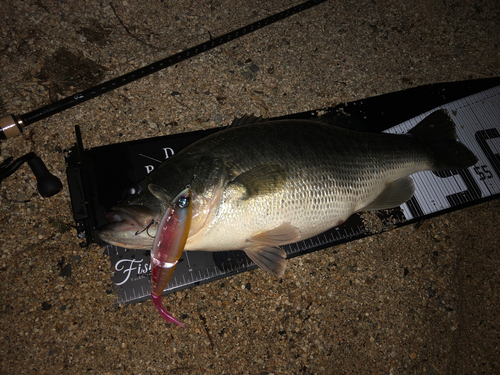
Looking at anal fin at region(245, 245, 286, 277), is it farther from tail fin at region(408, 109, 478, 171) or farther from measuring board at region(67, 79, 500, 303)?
tail fin at region(408, 109, 478, 171)

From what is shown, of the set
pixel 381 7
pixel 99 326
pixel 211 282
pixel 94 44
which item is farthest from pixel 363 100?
pixel 99 326

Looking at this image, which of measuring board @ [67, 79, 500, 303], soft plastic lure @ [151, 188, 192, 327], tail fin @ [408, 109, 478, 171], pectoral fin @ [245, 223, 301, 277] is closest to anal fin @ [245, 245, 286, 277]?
pectoral fin @ [245, 223, 301, 277]

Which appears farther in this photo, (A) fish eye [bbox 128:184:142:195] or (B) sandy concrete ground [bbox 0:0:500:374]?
(B) sandy concrete ground [bbox 0:0:500:374]

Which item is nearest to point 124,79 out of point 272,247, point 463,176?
point 272,247

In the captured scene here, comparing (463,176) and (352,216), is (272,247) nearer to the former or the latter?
(352,216)

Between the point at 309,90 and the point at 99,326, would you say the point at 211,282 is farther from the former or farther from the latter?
the point at 309,90
